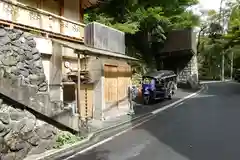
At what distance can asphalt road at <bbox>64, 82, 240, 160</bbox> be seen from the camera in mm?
9258

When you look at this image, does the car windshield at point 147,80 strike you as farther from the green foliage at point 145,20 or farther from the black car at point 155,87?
the green foliage at point 145,20

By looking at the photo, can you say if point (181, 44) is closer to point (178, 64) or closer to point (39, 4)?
point (178, 64)

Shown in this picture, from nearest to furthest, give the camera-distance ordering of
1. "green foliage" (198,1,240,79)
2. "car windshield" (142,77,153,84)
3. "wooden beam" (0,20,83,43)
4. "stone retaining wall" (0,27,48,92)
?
"stone retaining wall" (0,27,48,92), "wooden beam" (0,20,83,43), "car windshield" (142,77,153,84), "green foliage" (198,1,240,79)

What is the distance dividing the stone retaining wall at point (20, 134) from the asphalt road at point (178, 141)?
125cm

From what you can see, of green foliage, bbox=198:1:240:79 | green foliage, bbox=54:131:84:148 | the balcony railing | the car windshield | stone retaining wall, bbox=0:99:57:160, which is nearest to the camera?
stone retaining wall, bbox=0:99:57:160

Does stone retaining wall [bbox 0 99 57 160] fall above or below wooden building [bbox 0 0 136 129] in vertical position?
below

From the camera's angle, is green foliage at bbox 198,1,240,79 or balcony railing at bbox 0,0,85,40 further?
green foliage at bbox 198,1,240,79

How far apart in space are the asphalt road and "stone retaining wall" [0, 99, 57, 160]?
4.11 feet

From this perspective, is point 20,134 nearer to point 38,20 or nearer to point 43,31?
point 43,31

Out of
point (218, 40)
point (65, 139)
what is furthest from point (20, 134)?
point (218, 40)

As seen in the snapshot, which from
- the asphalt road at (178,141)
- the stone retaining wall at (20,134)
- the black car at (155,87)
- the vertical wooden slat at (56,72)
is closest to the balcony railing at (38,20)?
the vertical wooden slat at (56,72)

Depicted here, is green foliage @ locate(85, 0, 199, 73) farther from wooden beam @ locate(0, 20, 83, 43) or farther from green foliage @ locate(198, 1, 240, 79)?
wooden beam @ locate(0, 20, 83, 43)

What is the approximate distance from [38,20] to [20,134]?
7.01 metres

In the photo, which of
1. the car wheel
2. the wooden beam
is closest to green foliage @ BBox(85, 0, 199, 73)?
the car wheel
